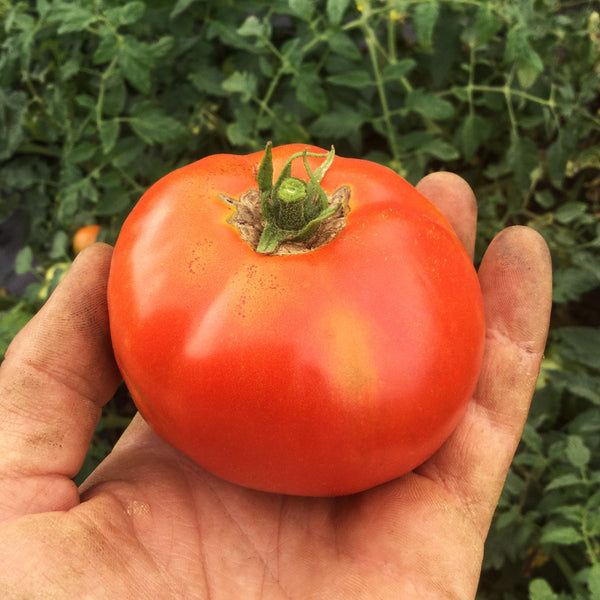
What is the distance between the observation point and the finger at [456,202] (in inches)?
74.6

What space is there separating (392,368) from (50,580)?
750 mm

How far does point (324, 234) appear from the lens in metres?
1.33

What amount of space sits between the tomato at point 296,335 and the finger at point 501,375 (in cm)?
28

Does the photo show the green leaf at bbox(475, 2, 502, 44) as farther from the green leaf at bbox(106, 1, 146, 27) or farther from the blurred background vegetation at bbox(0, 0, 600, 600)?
the green leaf at bbox(106, 1, 146, 27)

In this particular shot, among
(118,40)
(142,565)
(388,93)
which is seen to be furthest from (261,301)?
(388,93)

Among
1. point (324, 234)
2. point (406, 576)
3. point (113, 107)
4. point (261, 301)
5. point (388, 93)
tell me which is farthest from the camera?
point (388, 93)

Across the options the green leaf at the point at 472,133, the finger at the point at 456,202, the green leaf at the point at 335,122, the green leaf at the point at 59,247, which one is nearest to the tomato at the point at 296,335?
the finger at the point at 456,202

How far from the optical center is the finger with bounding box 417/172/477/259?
6.22 feet

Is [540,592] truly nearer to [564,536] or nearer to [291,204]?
[564,536]

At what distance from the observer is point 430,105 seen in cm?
202

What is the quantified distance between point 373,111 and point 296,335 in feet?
3.81

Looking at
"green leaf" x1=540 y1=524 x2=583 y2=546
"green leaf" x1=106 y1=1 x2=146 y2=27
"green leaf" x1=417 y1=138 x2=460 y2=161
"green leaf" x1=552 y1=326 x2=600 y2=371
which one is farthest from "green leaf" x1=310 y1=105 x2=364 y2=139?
"green leaf" x1=540 y1=524 x2=583 y2=546

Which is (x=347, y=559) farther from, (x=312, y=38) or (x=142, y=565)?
(x=312, y=38)

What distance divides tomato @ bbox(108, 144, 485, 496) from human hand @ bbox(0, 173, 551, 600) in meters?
0.21
